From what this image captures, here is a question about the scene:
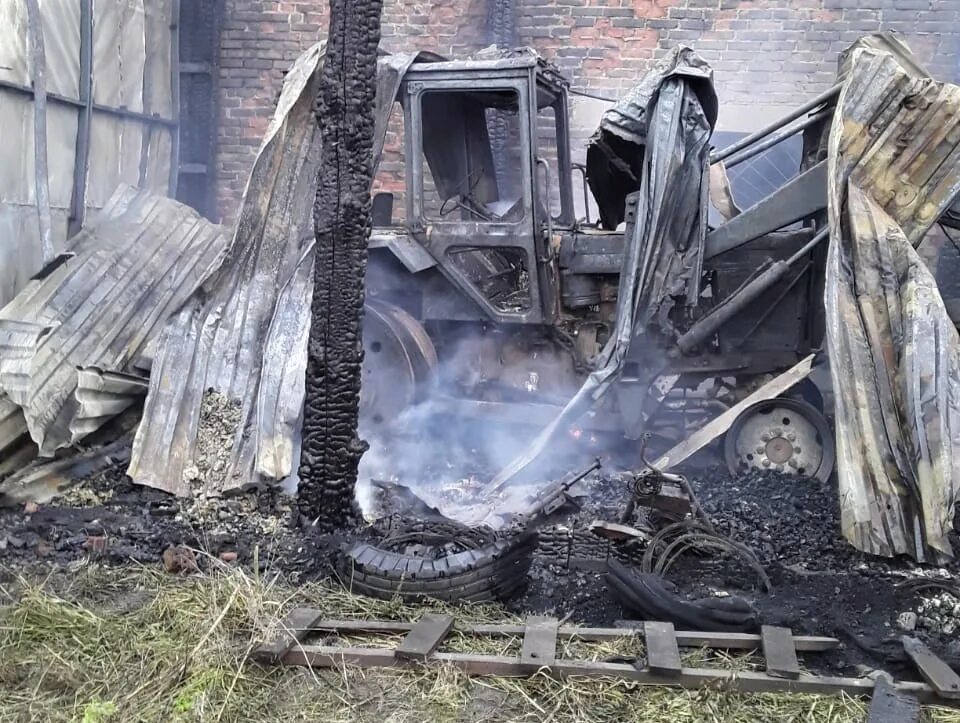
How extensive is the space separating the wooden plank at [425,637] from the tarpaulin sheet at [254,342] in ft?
6.24

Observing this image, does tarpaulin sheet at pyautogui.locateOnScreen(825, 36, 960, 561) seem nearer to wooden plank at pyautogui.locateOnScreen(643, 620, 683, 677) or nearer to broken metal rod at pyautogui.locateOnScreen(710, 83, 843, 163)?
broken metal rod at pyautogui.locateOnScreen(710, 83, 843, 163)

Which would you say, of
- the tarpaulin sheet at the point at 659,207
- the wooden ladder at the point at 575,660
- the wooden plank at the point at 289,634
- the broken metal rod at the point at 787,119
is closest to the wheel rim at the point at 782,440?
the tarpaulin sheet at the point at 659,207

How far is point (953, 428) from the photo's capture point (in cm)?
466

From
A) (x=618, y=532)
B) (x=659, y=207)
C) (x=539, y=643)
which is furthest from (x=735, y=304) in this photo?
(x=539, y=643)

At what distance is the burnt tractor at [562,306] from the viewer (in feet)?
20.0

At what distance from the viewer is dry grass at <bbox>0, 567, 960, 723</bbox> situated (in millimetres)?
3266

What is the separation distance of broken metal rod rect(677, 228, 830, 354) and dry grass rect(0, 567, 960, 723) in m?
2.89

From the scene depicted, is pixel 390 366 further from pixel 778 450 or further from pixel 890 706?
pixel 890 706

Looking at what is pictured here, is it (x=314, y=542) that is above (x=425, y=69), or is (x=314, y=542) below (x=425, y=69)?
below

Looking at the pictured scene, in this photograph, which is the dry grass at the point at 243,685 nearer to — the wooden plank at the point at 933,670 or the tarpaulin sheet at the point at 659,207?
the wooden plank at the point at 933,670

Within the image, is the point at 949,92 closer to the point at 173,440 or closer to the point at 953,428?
the point at 953,428

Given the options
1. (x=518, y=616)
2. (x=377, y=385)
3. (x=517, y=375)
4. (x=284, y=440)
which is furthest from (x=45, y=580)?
(x=517, y=375)

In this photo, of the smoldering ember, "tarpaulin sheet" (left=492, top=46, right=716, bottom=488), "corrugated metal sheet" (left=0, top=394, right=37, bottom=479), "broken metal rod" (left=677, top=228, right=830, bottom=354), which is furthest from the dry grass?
→ "broken metal rod" (left=677, top=228, right=830, bottom=354)

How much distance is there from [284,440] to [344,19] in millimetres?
2372
